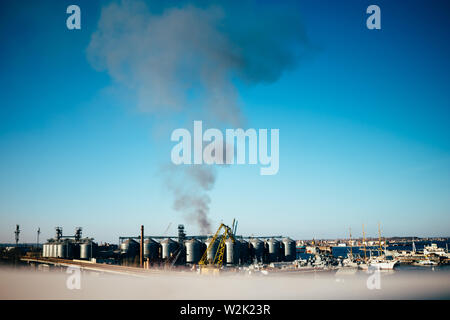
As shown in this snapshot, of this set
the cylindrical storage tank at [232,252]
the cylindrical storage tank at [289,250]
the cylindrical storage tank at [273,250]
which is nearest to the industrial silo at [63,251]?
the cylindrical storage tank at [232,252]

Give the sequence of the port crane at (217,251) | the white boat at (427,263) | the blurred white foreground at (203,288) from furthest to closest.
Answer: the white boat at (427,263) → the port crane at (217,251) → the blurred white foreground at (203,288)

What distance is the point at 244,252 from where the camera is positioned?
364 ft

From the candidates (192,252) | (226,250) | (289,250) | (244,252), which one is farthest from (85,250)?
(289,250)

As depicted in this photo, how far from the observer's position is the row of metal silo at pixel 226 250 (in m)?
104

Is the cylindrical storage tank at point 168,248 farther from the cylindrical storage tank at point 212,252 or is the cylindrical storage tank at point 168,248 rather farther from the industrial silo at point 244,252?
the industrial silo at point 244,252

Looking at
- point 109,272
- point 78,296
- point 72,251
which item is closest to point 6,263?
point 72,251

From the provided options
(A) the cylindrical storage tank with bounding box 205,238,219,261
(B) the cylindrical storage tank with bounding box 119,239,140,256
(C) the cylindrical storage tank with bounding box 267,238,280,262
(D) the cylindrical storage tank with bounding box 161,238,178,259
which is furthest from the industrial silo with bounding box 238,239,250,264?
(B) the cylindrical storage tank with bounding box 119,239,140,256

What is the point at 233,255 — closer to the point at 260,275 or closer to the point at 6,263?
the point at 260,275

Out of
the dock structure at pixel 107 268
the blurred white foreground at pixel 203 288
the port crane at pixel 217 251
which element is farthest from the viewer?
the port crane at pixel 217 251

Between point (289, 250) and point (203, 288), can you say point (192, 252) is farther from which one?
point (203, 288)

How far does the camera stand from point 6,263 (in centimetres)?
11225

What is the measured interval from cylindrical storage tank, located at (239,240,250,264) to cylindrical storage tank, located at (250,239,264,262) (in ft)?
8.19
